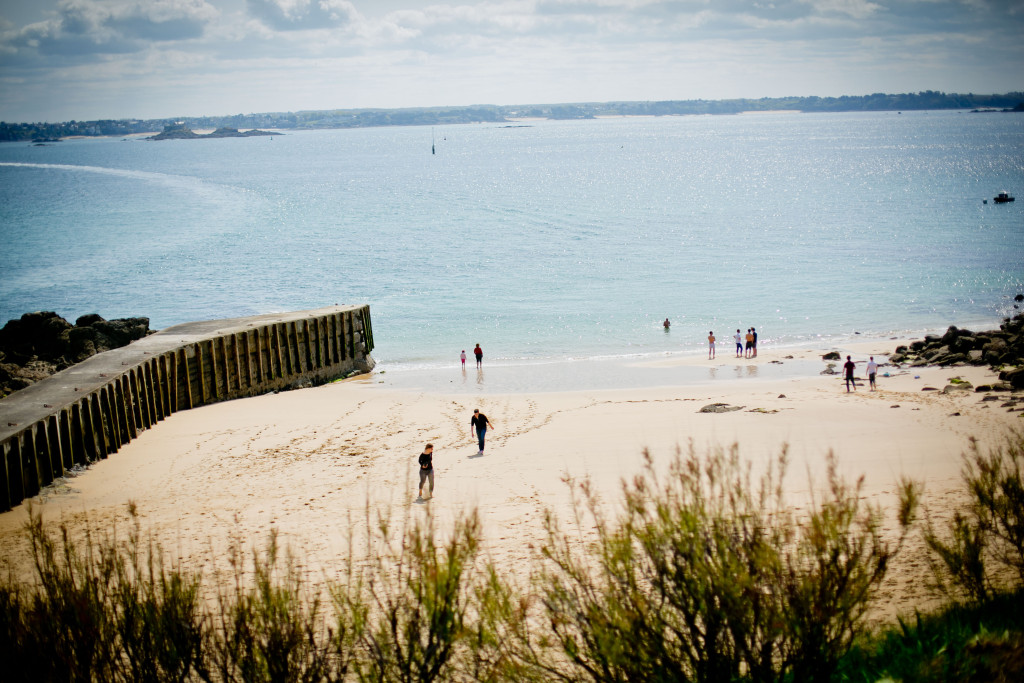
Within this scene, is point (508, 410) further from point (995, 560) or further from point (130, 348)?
point (995, 560)

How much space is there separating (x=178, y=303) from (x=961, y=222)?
63959mm

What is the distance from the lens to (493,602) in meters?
7.61

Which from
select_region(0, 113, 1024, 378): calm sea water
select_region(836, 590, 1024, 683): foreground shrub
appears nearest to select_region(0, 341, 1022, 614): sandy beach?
select_region(836, 590, 1024, 683): foreground shrub

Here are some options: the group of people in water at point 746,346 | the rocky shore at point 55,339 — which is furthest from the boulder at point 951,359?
the rocky shore at point 55,339

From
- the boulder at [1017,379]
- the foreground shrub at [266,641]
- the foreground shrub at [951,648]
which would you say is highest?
the foreground shrub at [266,641]

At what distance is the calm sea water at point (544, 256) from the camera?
4247 cm

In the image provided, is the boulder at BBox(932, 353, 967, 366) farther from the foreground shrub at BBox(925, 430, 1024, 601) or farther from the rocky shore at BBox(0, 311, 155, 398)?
the rocky shore at BBox(0, 311, 155, 398)

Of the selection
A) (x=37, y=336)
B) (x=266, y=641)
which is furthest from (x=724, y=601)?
(x=37, y=336)

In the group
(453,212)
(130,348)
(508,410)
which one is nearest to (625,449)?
(508,410)

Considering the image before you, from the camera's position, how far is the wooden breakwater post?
16703 mm

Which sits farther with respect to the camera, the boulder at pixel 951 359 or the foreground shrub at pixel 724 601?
the boulder at pixel 951 359

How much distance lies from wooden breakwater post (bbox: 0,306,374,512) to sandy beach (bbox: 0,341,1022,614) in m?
0.72

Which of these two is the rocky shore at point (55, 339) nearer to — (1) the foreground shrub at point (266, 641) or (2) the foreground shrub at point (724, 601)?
(1) the foreground shrub at point (266, 641)

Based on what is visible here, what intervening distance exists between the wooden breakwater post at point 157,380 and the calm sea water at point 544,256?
5115 mm
